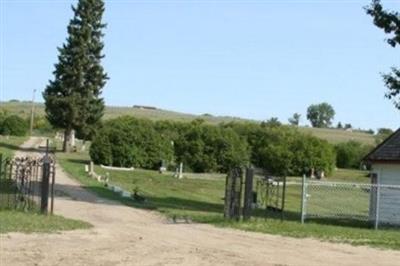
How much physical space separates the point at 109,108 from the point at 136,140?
104 m

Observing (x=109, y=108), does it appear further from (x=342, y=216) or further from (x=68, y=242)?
(x=68, y=242)

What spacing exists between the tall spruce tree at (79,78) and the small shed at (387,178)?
46010mm

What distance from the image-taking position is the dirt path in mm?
14500

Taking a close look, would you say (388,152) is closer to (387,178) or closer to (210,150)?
(387,178)

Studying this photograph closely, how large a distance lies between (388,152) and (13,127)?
253 feet

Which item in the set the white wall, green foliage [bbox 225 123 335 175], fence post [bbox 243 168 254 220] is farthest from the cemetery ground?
green foliage [bbox 225 123 335 175]

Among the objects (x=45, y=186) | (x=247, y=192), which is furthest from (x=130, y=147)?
(x=45, y=186)

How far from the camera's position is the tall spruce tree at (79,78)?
247 ft

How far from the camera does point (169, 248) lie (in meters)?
16.4

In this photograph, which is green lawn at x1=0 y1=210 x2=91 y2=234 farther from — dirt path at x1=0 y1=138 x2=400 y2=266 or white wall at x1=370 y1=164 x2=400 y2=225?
white wall at x1=370 y1=164 x2=400 y2=225

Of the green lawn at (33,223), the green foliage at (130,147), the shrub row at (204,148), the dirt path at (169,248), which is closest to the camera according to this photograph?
the dirt path at (169,248)

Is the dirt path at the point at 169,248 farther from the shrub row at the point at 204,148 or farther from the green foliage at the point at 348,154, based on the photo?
the green foliage at the point at 348,154

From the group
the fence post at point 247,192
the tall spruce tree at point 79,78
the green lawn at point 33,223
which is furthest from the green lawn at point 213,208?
the tall spruce tree at point 79,78

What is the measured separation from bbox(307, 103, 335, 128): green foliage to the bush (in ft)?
298
